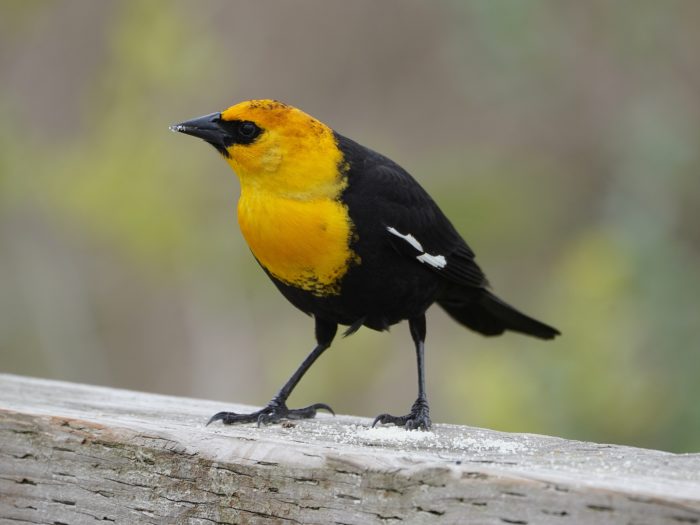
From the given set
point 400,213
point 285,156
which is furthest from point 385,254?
point 285,156

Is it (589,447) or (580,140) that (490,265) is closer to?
(580,140)

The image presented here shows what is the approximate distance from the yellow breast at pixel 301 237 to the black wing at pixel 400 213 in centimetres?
12

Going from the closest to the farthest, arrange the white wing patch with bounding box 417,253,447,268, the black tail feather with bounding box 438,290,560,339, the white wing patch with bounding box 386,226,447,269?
the white wing patch with bounding box 386,226,447,269 < the white wing patch with bounding box 417,253,447,268 < the black tail feather with bounding box 438,290,560,339

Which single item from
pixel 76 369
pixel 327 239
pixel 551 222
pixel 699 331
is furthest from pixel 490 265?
pixel 327 239

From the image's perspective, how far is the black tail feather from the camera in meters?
4.02

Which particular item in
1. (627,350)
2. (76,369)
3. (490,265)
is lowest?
(76,369)

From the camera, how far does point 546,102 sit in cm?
576

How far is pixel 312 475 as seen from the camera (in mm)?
2129

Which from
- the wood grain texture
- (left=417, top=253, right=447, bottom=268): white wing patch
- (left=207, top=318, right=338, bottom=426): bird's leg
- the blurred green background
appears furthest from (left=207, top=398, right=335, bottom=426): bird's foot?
the blurred green background

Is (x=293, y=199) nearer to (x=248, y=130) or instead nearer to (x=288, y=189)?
(x=288, y=189)

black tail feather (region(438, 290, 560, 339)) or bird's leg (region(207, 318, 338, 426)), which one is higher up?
black tail feather (region(438, 290, 560, 339))

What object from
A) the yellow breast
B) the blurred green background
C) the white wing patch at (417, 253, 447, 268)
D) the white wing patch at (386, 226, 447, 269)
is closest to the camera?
the yellow breast

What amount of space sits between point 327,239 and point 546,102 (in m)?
3.04

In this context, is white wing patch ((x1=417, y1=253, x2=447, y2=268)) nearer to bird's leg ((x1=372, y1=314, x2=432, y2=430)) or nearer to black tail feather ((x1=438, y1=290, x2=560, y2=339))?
bird's leg ((x1=372, y1=314, x2=432, y2=430))
